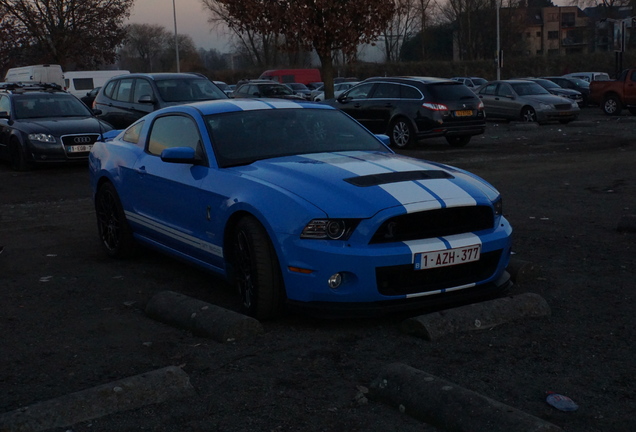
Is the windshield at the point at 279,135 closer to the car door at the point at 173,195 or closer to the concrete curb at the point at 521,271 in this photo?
the car door at the point at 173,195

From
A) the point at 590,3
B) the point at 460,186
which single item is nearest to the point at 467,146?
the point at 460,186

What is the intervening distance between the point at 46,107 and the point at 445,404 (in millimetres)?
14340

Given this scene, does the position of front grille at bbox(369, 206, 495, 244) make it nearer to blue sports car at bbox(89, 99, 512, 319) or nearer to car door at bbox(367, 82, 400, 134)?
blue sports car at bbox(89, 99, 512, 319)

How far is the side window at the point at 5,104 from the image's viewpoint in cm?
1647

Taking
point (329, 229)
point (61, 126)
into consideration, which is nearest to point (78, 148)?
point (61, 126)

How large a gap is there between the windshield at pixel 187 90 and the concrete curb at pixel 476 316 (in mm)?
12125

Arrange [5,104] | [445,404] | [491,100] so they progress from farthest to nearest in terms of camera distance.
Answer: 1. [491,100]
2. [5,104]
3. [445,404]

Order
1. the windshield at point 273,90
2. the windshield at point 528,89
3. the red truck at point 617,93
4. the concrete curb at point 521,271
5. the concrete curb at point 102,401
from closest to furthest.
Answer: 1. the concrete curb at point 102,401
2. the concrete curb at point 521,271
3. the windshield at point 528,89
4. the red truck at point 617,93
5. the windshield at point 273,90

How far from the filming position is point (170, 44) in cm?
11975

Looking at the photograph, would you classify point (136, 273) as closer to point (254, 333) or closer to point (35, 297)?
point (35, 297)

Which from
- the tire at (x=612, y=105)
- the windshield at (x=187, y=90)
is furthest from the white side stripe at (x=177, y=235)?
the tire at (x=612, y=105)

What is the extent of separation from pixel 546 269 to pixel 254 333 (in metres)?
2.76

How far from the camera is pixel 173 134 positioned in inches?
276

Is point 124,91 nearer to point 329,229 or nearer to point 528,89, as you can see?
point 329,229
